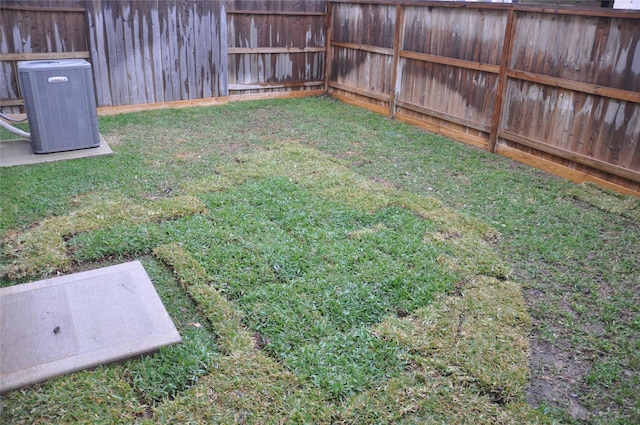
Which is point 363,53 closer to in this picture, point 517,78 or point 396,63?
point 396,63

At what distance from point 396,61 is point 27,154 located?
537 cm

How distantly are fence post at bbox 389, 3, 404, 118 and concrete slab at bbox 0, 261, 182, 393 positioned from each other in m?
5.83

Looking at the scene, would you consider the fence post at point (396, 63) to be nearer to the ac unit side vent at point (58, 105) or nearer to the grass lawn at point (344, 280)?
the grass lawn at point (344, 280)

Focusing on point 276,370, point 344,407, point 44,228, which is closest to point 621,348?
point 344,407

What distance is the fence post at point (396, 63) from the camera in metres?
7.98

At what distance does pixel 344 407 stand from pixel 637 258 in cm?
294

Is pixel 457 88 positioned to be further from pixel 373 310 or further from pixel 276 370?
pixel 276 370

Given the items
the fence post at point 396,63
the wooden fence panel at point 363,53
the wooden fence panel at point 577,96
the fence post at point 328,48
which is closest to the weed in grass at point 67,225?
the wooden fence panel at point 577,96

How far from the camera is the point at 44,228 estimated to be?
4.14m

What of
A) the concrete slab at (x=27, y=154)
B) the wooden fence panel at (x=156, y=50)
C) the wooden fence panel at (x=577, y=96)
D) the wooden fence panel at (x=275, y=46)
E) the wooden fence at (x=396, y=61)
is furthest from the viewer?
the wooden fence panel at (x=275, y=46)

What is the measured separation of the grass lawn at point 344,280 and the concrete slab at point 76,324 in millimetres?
98

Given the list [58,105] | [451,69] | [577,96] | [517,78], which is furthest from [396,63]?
[58,105]

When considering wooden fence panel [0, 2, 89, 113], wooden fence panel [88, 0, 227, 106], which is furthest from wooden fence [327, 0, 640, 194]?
wooden fence panel [0, 2, 89, 113]

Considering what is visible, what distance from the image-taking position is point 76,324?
2.93m
